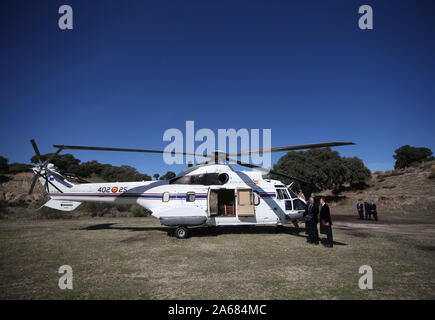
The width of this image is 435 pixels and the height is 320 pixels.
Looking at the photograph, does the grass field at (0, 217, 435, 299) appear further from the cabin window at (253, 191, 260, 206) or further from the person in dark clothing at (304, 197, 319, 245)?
the cabin window at (253, 191, 260, 206)

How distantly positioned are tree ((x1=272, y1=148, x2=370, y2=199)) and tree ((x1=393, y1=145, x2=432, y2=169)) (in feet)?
123

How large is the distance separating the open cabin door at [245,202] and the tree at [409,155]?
246 feet

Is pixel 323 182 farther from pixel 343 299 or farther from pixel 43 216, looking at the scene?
pixel 43 216

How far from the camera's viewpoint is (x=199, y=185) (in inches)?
465

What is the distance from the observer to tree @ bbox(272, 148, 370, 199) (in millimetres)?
36109

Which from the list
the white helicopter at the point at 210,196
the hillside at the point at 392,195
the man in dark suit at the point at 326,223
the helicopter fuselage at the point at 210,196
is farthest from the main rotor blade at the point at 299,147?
the hillside at the point at 392,195

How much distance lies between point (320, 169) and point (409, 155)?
49.1 m

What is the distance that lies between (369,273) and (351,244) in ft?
12.8

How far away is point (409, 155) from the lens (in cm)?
6338

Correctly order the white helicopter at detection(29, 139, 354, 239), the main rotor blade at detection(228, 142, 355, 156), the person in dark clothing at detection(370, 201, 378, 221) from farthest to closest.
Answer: the person in dark clothing at detection(370, 201, 378, 221), the white helicopter at detection(29, 139, 354, 239), the main rotor blade at detection(228, 142, 355, 156)

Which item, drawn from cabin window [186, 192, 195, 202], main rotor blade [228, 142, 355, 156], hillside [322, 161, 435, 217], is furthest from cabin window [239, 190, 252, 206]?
hillside [322, 161, 435, 217]

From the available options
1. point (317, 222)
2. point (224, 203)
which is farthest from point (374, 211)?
point (224, 203)

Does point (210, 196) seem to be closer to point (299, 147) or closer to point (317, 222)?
point (317, 222)
